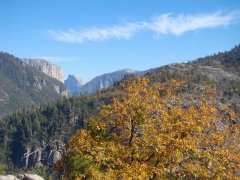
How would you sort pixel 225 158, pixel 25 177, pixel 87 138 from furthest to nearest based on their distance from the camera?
pixel 25 177, pixel 87 138, pixel 225 158

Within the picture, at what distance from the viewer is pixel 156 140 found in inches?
763

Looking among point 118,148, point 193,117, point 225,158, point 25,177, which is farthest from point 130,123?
point 25,177

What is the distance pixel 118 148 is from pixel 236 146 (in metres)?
6.13

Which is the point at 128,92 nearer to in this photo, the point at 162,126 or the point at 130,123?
the point at 130,123

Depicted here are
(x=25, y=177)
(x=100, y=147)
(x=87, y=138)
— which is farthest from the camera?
(x=25, y=177)

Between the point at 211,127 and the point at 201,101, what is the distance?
1.64m

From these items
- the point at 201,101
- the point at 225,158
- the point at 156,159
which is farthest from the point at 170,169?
the point at 201,101

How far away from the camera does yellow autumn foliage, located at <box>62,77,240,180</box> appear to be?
19000 mm

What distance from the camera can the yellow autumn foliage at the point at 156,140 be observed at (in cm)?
1900

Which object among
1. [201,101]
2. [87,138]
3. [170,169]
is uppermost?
[201,101]

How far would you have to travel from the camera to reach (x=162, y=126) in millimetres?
20438

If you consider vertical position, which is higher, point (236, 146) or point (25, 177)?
point (236, 146)

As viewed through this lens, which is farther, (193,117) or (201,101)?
(201,101)

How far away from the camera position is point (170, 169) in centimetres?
1942
